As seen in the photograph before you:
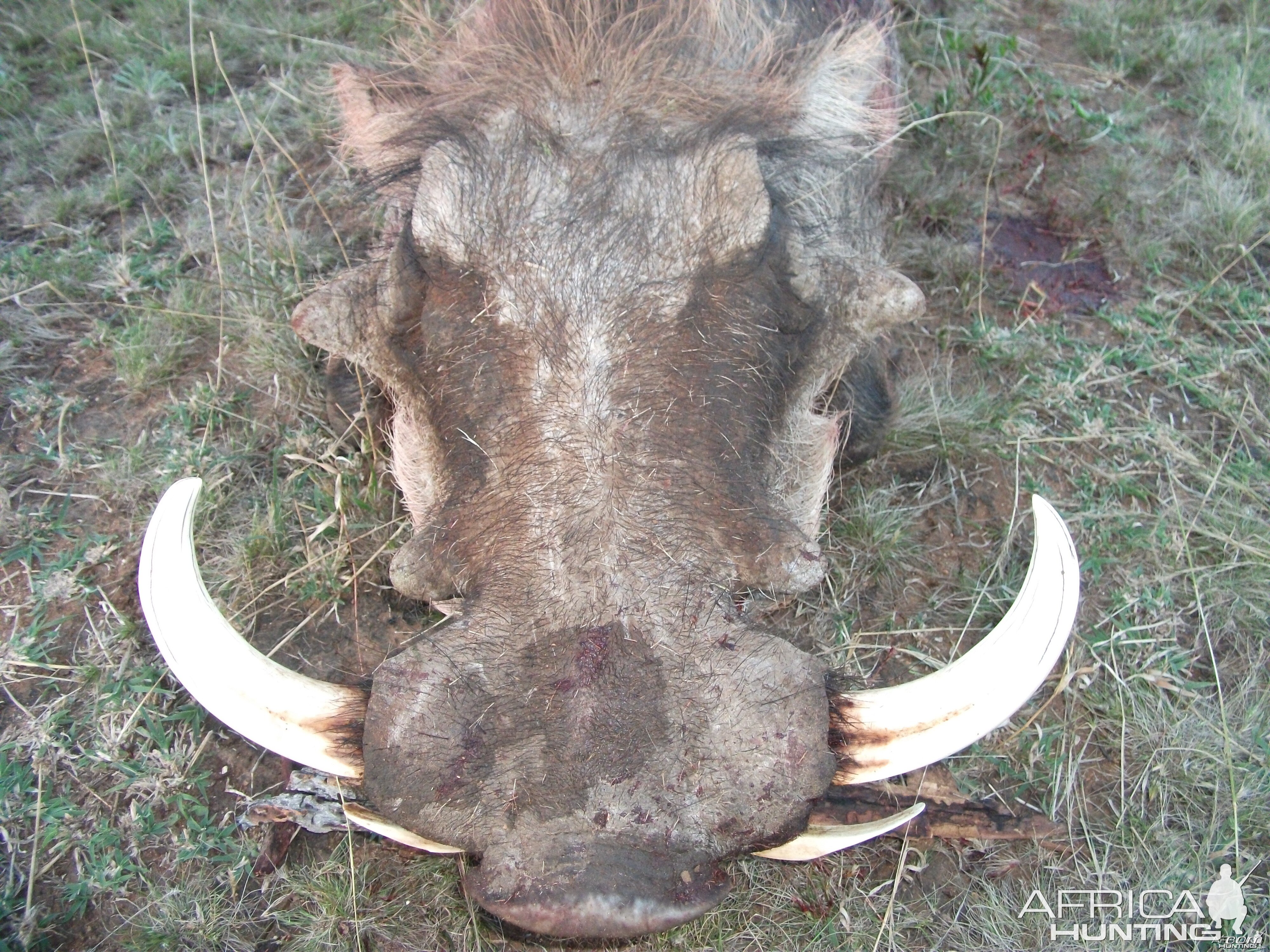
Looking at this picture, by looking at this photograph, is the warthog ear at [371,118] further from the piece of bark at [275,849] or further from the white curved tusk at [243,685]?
the piece of bark at [275,849]

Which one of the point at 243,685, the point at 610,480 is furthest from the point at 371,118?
the point at 243,685

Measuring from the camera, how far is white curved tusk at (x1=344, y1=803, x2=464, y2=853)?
173 cm

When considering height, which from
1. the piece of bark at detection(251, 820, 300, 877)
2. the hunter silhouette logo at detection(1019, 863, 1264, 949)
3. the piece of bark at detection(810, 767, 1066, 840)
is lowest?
the piece of bark at detection(251, 820, 300, 877)

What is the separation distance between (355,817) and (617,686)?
568 mm

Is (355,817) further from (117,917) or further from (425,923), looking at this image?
(117,917)

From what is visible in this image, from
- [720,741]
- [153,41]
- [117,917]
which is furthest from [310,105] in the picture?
[720,741]

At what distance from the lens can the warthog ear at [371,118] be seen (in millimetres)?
2611

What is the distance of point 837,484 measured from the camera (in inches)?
112

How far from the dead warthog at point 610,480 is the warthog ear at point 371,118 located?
0.6 inches

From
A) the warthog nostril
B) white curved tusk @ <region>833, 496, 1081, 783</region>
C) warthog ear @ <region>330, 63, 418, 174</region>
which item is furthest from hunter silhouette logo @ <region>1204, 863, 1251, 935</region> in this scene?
warthog ear @ <region>330, 63, 418, 174</region>

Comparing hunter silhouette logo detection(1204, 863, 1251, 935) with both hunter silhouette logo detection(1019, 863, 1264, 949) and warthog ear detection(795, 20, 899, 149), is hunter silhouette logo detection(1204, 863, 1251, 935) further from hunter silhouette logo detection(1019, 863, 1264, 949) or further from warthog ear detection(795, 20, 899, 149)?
warthog ear detection(795, 20, 899, 149)

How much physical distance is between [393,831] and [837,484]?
1638 millimetres

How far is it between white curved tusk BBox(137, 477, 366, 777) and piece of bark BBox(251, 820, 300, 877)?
55 cm

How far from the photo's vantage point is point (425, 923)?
2164mm
